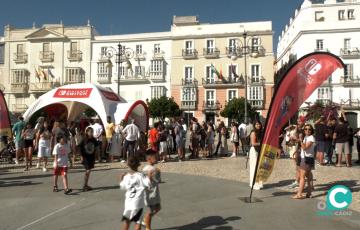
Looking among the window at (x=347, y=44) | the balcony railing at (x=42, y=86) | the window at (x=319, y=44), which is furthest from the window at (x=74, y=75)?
the window at (x=347, y=44)

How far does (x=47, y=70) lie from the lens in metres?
55.4

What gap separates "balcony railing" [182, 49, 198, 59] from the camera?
51.7 metres

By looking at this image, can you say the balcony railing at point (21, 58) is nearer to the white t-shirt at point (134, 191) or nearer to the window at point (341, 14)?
the window at point (341, 14)

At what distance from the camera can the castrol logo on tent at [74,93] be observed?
56.4 ft

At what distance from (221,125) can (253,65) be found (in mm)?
35020

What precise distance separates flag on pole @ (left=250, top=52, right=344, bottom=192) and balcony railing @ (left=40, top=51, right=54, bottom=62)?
52.0m

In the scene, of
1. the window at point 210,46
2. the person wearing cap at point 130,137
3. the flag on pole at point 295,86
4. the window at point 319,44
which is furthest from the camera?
the window at point 210,46

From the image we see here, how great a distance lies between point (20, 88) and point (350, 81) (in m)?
43.8

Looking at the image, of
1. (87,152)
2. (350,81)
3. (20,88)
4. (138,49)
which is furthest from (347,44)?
(87,152)

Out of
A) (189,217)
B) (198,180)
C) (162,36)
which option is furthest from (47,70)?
(189,217)

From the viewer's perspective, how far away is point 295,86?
7.78m

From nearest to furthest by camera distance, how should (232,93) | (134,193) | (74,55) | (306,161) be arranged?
(134,193), (306,161), (232,93), (74,55)

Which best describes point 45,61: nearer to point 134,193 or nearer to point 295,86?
point 295,86

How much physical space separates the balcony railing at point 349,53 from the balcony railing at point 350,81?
2575 mm
